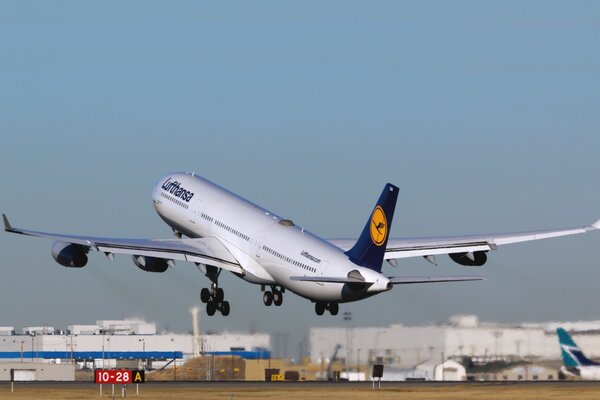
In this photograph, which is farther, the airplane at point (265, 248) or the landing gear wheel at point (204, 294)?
the landing gear wheel at point (204, 294)

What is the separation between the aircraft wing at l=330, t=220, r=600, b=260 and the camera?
88.2 meters

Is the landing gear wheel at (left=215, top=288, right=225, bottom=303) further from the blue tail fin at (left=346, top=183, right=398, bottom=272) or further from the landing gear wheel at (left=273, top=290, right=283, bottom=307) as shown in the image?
the blue tail fin at (left=346, top=183, right=398, bottom=272)

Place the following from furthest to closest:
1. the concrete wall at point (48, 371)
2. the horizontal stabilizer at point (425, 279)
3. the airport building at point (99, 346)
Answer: the airport building at point (99, 346), the concrete wall at point (48, 371), the horizontal stabilizer at point (425, 279)

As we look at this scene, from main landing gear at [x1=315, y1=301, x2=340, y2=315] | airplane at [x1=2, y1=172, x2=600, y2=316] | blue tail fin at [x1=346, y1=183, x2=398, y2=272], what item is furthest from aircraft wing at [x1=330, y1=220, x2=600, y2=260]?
blue tail fin at [x1=346, y1=183, x2=398, y2=272]

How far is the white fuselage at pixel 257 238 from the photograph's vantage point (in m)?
79.8

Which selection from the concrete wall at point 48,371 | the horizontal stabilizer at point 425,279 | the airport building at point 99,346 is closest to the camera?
the horizontal stabilizer at point 425,279

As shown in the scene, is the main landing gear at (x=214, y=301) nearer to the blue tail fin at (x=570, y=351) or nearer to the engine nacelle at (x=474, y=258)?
the engine nacelle at (x=474, y=258)

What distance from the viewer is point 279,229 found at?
87.1 meters

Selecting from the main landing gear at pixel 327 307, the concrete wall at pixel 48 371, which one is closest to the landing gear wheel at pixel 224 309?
the main landing gear at pixel 327 307

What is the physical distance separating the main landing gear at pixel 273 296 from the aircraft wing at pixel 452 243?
5.35m

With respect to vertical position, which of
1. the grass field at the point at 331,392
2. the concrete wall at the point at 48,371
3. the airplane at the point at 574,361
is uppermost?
the concrete wall at the point at 48,371

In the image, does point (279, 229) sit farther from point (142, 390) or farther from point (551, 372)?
point (551, 372)

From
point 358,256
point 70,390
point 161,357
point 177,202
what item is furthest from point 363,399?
point 161,357

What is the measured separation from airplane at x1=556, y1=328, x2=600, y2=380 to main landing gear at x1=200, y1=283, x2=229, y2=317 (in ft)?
71.1
